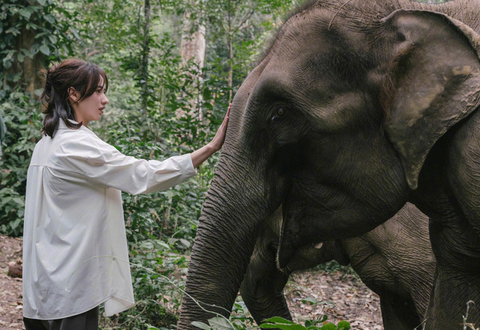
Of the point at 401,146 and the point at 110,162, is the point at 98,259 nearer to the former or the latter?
the point at 110,162

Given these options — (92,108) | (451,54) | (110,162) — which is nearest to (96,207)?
(110,162)

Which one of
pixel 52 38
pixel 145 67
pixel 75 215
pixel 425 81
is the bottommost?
pixel 75 215

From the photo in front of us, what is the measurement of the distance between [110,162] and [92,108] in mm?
364

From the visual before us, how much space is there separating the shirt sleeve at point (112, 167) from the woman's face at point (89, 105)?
19 centimetres

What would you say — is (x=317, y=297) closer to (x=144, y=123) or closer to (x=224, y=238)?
(x=144, y=123)

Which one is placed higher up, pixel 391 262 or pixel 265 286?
pixel 391 262

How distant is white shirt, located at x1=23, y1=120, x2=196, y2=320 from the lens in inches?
111

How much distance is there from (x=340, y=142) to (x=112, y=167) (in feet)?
3.49

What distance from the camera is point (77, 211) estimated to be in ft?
9.38

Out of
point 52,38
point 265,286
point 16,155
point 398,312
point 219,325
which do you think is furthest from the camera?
point 52,38

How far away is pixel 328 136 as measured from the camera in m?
2.44

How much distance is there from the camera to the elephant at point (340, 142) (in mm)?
2221

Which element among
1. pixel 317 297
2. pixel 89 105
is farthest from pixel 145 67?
pixel 89 105

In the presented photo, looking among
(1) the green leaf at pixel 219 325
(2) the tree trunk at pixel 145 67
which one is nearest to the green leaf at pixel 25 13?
(2) the tree trunk at pixel 145 67
